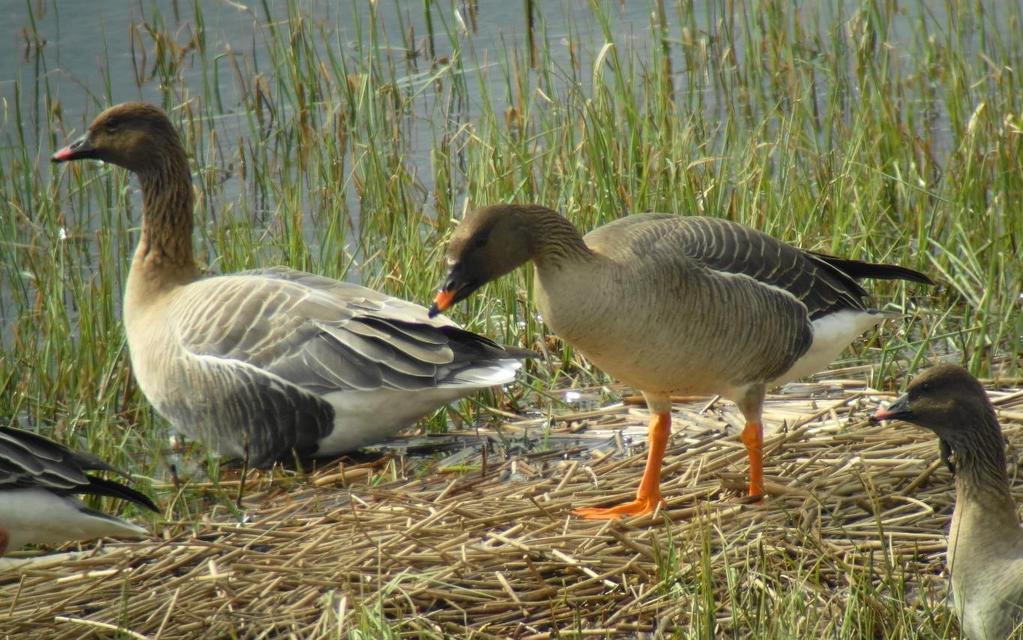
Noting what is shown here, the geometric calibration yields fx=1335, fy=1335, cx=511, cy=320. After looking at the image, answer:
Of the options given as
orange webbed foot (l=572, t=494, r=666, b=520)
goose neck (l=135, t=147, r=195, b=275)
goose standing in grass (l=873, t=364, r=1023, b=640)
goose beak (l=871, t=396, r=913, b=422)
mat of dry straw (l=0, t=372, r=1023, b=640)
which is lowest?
orange webbed foot (l=572, t=494, r=666, b=520)

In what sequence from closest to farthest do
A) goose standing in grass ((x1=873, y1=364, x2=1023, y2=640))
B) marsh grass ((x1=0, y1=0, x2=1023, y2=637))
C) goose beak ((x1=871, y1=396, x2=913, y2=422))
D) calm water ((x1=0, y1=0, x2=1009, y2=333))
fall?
goose standing in grass ((x1=873, y1=364, x2=1023, y2=640)) → goose beak ((x1=871, y1=396, x2=913, y2=422)) → marsh grass ((x1=0, y1=0, x2=1023, y2=637)) → calm water ((x1=0, y1=0, x2=1009, y2=333))

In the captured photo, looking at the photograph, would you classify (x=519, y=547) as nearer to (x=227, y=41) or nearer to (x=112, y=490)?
(x=112, y=490)

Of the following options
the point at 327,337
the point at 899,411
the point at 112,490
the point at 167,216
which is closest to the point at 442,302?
the point at 112,490

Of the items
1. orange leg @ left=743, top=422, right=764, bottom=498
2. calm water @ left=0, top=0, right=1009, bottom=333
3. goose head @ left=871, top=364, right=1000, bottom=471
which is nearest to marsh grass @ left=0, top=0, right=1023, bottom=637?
calm water @ left=0, top=0, right=1009, bottom=333

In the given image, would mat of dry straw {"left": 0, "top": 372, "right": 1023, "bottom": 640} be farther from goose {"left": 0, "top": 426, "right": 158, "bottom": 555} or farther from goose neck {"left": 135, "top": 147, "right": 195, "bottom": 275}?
goose neck {"left": 135, "top": 147, "right": 195, "bottom": 275}

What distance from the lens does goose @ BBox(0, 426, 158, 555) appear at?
4082 millimetres

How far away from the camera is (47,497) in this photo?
162 inches

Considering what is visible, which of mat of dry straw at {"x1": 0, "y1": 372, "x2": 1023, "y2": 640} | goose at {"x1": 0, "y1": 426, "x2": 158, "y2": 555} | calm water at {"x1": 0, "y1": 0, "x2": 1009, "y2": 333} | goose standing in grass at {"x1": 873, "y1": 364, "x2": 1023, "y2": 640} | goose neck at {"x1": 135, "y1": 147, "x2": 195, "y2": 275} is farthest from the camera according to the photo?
calm water at {"x1": 0, "y1": 0, "x2": 1009, "y2": 333}

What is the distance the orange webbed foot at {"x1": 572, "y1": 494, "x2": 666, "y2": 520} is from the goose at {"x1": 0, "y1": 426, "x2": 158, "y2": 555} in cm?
142

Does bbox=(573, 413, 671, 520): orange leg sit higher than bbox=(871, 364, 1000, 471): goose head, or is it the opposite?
bbox=(871, 364, 1000, 471): goose head

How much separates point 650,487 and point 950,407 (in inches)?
47.9

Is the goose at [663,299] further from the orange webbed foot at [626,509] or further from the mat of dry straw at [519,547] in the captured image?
the mat of dry straw at [519,547]

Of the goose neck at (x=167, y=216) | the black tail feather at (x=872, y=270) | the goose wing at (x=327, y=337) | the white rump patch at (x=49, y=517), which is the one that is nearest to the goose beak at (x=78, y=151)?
the goose neck at (x=167, y=216)

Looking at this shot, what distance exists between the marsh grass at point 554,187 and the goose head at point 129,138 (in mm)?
325
